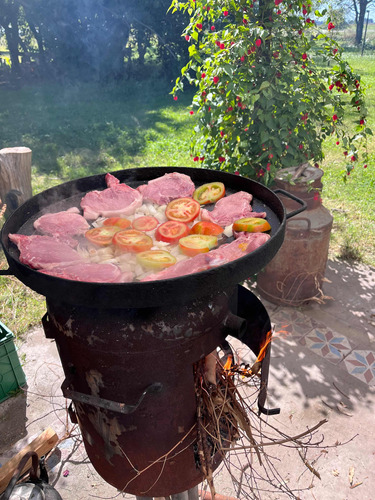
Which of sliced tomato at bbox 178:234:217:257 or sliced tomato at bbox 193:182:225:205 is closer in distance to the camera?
sliced tomato at bbox 178:234:217:257

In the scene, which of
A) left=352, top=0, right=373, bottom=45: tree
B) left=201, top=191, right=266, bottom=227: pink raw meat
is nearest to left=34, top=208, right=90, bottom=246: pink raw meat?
left=201, top=191, right=266, bottom=227: pink raw meat

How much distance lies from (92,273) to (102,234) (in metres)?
0.48

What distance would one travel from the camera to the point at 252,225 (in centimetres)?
221

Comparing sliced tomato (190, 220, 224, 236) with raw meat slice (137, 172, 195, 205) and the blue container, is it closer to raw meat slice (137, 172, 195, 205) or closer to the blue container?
raw meat slice (137, 172, 195, 205)

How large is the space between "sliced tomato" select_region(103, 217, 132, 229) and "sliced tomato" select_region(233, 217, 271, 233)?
660 millimetres

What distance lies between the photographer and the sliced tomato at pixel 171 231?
227 cm

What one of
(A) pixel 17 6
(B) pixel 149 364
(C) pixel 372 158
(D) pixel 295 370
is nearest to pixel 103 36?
(A) pixel 17 6

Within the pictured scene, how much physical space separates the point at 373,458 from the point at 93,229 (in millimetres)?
2716

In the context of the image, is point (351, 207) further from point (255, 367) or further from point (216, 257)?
point (216, 257)

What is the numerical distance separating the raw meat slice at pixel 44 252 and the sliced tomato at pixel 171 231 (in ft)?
1.51

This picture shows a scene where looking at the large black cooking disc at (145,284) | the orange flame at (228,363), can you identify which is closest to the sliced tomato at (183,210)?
the large black cooking disc at (145,284)

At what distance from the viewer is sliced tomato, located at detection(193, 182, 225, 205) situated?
2676mm

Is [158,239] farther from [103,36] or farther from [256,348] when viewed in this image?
[103,36]

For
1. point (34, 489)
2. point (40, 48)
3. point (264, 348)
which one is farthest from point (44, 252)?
point (40, 48)
